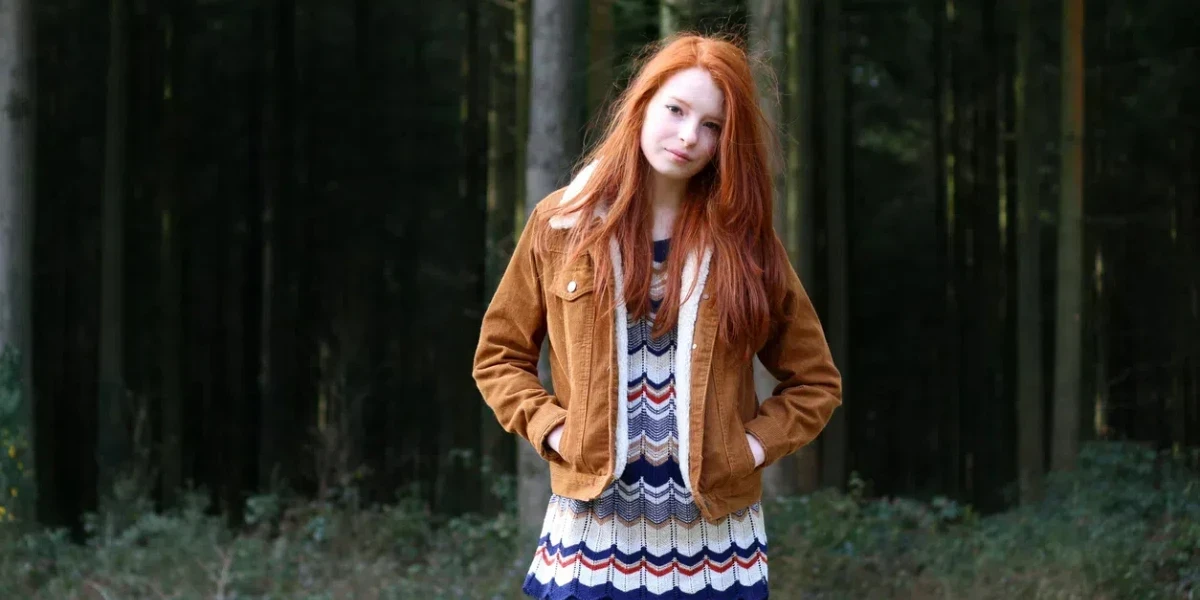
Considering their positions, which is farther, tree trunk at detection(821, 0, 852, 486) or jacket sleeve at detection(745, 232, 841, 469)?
tree trunk at detection(821, 0, 852, 486)

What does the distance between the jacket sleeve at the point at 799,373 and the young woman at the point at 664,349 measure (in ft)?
0.04

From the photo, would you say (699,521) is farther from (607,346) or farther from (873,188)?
(873,188)

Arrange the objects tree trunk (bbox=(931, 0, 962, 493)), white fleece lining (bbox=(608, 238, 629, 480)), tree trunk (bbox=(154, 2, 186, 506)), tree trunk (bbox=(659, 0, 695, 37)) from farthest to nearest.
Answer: tree trunk (bbox=(931, 0, 962, 493))
tree trunk (bbox=(154, 2, 186, 506))
tree trunk (bbox=(659, 0, 695, 37))
white fleece lining (bbox=(608, 238, 629, 480))

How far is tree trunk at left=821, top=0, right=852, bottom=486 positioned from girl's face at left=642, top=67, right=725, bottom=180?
4.88 metres

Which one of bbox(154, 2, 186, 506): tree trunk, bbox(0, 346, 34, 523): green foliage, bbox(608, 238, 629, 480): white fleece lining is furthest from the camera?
bbox(154, 2, 186, 506): tree trunk

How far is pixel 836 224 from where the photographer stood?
7246 millimetres

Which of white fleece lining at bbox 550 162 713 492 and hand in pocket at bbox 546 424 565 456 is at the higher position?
white fleece lining at bbox 550 162 713 492

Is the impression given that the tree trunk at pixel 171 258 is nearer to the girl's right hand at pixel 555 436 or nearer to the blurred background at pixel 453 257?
the blurred background at pixel 453 257

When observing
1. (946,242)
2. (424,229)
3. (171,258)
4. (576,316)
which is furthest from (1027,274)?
(576,316)

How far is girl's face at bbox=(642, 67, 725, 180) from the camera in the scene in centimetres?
226

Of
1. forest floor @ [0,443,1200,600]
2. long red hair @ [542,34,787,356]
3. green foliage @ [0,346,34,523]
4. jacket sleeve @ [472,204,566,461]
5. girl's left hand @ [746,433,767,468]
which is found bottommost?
forest floor @ [0,443,1200,600]

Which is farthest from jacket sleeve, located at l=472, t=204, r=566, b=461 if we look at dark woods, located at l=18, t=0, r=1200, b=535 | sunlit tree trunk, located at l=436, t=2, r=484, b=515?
sunlit tree trunk, located at l=436, t=2, r=484, b=515

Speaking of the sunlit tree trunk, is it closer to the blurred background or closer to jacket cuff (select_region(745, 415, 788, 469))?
the blurred background

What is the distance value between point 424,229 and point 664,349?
5.11 m
